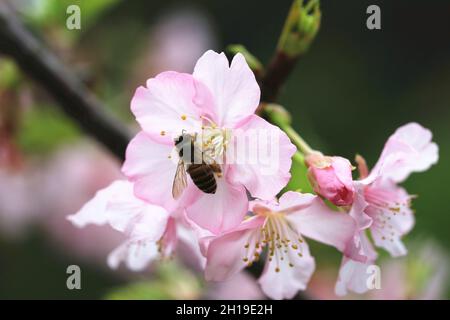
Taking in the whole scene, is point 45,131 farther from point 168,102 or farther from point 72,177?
point 168,102

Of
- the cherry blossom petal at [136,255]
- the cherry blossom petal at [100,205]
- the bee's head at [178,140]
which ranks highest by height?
the bee's head at [178,140]

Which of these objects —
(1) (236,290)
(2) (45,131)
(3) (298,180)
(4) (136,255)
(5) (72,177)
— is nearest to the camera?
(4) (136,255)

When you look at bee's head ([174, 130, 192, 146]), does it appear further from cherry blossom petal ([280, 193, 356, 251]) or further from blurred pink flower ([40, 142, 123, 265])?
blurred pink flower ([40, 142, 123, 265])

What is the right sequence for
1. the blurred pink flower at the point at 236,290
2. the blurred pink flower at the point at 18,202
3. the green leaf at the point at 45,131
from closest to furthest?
the blurred pink flower at the point at 236,290 < the green leaf at the point at 45,131 < the blurred pink flower at the point at 18,202

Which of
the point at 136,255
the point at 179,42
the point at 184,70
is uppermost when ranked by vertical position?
the point at 179,42

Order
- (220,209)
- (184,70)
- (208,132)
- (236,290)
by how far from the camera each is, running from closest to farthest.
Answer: (220,209) < (208,132) < (236,290) < (184,70)

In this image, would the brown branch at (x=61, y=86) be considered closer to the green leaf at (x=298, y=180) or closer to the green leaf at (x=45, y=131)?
the green leaf at (x=298, y=180)

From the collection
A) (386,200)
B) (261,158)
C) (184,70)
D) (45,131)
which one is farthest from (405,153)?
(184,70)

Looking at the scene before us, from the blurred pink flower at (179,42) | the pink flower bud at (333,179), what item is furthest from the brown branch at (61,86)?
the blurred pink flower at (179,42)
